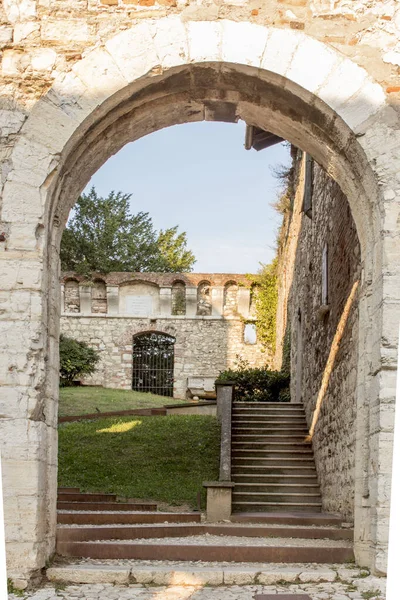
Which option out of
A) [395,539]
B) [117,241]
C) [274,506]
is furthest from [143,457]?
[117,241]

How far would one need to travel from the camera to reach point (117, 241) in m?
28.9

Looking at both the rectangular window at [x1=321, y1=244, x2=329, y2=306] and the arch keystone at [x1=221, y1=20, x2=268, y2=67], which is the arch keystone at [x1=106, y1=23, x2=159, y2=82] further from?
the rectangular window at [x1=321, y1=244, x2=329, y2=306]

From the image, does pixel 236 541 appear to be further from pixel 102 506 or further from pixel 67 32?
pixel 67 32

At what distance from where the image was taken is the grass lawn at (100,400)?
16.5 m

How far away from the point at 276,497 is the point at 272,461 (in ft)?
3.65

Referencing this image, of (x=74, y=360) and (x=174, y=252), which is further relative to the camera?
(x=174, y=252)

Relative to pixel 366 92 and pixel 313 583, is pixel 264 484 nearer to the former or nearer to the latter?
pixel 313 583

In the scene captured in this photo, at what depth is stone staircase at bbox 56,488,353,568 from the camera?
18.8 ft

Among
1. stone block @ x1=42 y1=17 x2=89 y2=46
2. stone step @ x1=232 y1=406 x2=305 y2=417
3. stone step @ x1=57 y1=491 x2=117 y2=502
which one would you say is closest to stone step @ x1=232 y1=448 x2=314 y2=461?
stone step @ x1=232 y1=406 x2=305 y2=417

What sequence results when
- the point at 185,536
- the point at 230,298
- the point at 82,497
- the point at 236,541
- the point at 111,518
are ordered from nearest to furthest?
the point at 236,541, the point at 185,536, the point at 111,518, the point at 82,497, the point at 230,298

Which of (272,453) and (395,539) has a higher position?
(395,539)

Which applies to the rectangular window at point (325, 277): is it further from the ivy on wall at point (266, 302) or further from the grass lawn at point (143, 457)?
the ivy on wall at point (266, 302)

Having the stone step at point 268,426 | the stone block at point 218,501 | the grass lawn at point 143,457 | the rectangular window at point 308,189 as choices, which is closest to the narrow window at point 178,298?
the grass lawn at point 143,457

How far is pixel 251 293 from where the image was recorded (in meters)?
Answer: 22.4
